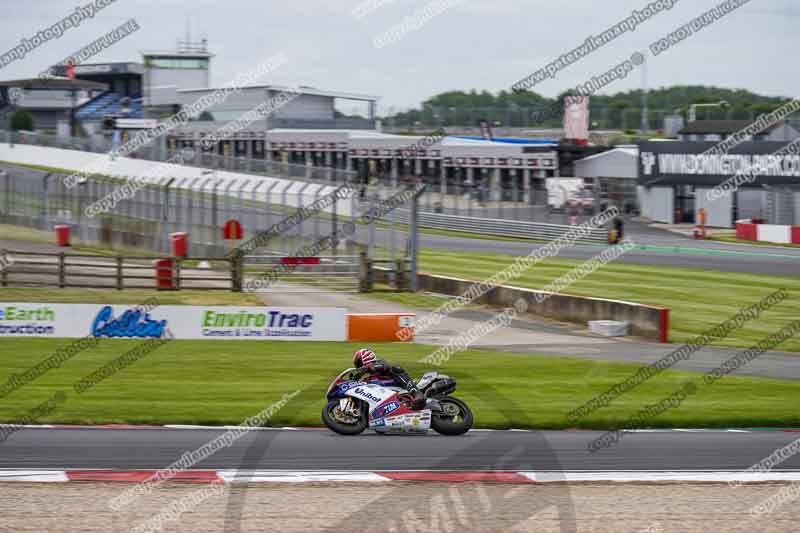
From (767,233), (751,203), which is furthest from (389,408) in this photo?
(751,203)

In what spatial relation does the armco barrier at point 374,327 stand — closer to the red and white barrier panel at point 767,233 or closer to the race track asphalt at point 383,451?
the race track asphalt at point 383,451

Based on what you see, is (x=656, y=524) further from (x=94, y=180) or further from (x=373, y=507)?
(x=94, y=180)

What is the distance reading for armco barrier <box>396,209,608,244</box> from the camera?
46031 mm

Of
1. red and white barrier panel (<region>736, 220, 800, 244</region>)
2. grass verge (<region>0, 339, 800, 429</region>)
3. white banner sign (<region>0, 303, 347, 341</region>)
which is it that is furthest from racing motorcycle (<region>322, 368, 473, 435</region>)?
red and white barrier panel (<region>736, 220, 800, 244</region>)

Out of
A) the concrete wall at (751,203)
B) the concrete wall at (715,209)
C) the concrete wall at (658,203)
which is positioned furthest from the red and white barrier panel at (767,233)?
the concrete wall at (658,203)

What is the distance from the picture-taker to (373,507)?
429 inches

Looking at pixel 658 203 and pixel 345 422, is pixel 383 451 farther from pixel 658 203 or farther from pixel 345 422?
pixel 658 203

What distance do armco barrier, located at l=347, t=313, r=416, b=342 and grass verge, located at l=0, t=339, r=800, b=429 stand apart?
18.8 inches

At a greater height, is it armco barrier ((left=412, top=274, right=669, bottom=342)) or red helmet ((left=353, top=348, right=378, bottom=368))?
red helmet ((left=353, top=348, right=378, bottom=368))

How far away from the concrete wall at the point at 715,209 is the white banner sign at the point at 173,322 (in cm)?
3317

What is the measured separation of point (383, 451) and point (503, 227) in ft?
119

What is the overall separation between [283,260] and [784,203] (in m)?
27.2

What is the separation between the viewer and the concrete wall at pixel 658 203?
53312mm

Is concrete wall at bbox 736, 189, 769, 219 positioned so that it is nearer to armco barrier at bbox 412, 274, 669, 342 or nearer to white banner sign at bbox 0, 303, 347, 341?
armco barrier at bbox 412, 274, 669, 342
